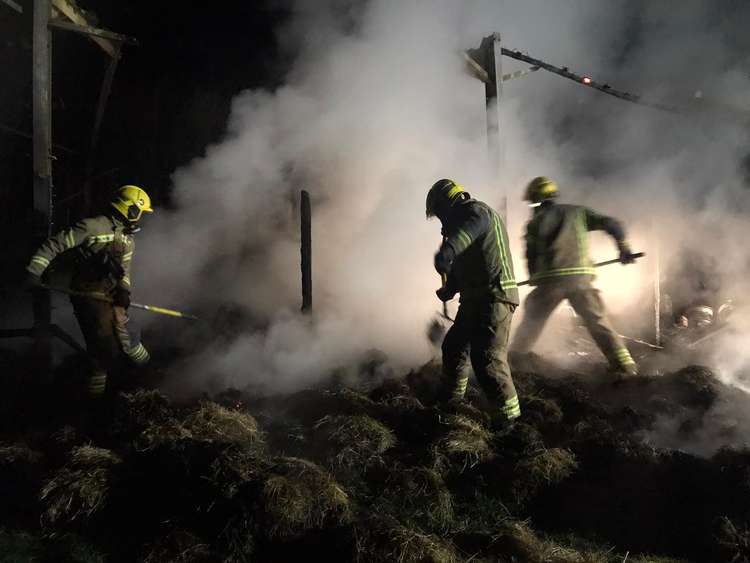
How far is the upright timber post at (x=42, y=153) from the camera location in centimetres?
520

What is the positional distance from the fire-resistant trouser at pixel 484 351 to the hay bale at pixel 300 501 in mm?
1436

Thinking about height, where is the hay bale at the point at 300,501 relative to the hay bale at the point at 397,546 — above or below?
above

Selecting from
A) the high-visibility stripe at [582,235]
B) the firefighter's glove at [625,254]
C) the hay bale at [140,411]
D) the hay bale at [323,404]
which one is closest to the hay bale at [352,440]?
the hay bale at [323,404]

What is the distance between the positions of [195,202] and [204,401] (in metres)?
4.18

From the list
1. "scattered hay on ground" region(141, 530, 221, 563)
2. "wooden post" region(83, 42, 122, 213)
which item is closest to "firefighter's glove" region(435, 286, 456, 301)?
"scattered hay on ground" region(141, 530, 221, 563)

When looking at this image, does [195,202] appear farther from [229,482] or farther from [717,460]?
[717,460]

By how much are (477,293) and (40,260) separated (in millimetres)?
3509

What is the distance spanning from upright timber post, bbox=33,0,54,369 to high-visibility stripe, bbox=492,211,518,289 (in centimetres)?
431

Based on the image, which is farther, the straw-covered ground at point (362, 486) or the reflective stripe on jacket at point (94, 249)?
the reflective stripe on jacket at point (94, 249)

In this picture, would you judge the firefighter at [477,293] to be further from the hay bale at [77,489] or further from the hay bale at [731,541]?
the hay bale at [77,489]

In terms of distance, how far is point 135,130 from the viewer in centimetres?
861

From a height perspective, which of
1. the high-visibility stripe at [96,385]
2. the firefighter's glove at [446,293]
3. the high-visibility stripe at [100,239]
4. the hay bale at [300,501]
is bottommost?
the hay bale at [300,501]

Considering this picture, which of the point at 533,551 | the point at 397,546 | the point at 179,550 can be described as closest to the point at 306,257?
the point at 179,550

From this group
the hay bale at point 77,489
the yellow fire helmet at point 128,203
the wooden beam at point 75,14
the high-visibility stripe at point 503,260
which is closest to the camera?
the hay bale at point 77,489
